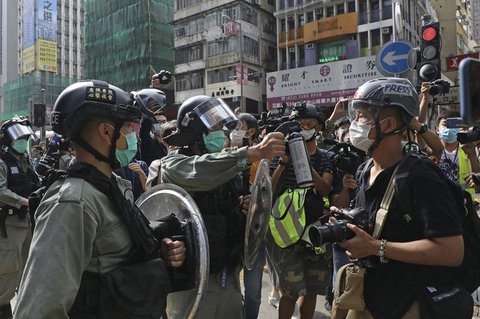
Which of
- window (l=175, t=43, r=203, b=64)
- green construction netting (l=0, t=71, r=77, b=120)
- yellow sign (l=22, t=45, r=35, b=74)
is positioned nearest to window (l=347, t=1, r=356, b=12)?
window (l=175, t=43, r=203, b=64)

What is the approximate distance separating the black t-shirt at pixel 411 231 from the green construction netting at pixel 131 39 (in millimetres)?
46134

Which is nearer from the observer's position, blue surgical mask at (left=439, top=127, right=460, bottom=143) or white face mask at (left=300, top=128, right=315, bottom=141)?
white face mask at (left=300, top=128, right=315, bottom=141)

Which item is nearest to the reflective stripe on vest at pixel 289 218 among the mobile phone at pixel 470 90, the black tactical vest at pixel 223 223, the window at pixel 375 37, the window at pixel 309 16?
the black tactical vest at pixel 223 223

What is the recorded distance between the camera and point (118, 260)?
173 cm

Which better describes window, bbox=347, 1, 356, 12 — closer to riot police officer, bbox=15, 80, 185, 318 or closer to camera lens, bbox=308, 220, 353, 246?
camera lens, bbox=308, 220, 353, 246

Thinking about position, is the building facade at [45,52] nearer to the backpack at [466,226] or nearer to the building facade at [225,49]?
the building facade at [225,49]

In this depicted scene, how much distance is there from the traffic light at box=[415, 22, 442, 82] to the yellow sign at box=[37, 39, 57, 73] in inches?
2478

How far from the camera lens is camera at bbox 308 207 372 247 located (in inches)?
76.6

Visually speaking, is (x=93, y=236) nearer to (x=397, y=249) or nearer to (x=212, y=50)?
(x=397, y=249)

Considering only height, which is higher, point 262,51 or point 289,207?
point 262,51

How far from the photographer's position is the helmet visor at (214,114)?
112 inches

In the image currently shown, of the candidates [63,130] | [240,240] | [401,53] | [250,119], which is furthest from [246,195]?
[401,53]

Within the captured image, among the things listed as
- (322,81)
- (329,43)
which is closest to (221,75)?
(329,43)

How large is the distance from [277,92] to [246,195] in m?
32.9
